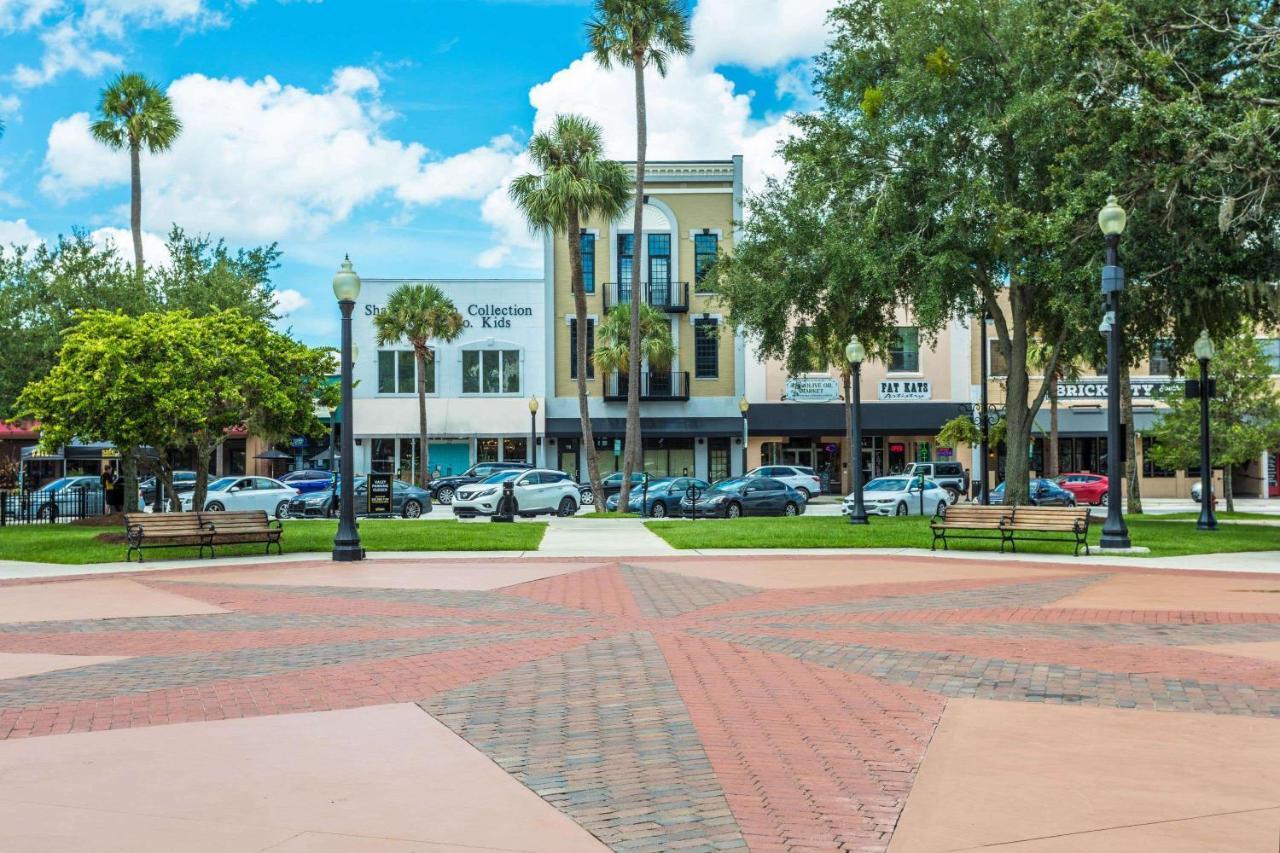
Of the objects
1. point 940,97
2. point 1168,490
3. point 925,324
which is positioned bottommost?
point 1168,490

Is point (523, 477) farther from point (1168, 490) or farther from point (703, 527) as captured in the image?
point (1168, 490)

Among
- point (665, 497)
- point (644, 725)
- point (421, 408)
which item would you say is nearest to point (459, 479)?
point (421, 408)

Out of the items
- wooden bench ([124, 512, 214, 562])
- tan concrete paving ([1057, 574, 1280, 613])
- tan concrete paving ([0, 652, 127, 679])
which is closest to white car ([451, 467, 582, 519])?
wooden bench ([124, 512, 214, 562])

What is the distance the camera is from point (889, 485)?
35.9 m

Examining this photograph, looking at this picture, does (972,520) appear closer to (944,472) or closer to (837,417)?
(944,472)

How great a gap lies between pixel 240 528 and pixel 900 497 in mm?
20928

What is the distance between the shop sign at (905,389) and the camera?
49500 millimetres

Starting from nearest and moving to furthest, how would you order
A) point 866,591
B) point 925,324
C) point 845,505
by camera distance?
point 866,591, point 925,324, point 845,505

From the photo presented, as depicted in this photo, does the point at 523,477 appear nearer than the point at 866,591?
No

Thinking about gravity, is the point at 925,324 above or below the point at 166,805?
above

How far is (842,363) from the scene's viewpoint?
41031 millimetres

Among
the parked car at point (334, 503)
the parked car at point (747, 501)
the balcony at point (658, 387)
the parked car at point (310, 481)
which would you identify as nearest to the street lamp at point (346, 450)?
the parked car at point (334, 503)

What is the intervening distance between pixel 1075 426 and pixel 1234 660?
43379 millimetres

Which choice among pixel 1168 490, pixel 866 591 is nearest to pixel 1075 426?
pixel 1168 490
